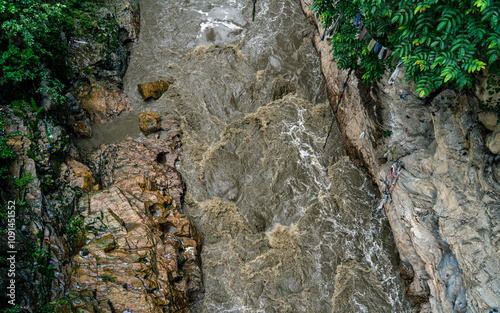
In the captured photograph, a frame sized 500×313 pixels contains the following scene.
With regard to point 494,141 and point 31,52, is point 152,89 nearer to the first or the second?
point 31,52

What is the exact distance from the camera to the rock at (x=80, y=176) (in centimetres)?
930

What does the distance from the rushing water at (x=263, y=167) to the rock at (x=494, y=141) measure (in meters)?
4.44

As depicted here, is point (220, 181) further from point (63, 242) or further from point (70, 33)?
point (70, 33)

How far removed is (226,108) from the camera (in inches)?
495

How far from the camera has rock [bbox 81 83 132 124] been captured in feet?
39.5

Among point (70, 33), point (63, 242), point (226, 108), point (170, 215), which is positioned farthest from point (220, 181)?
point (70, 33)

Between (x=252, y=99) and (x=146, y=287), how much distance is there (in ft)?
26.4

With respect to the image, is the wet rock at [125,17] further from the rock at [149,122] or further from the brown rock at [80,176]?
the brown rock at [80,176]

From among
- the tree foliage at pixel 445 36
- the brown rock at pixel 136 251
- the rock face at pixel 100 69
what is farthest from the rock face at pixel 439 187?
the rock face at pixel 100 69

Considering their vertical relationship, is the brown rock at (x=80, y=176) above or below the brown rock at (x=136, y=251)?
above

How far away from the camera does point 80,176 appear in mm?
9516

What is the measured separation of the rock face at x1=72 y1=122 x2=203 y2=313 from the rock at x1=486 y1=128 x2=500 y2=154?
770cm

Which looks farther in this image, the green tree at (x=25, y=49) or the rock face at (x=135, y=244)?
the green tree at (x=25, y=49)

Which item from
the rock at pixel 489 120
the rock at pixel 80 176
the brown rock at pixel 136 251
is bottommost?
the brown rock at pixel 136 251
